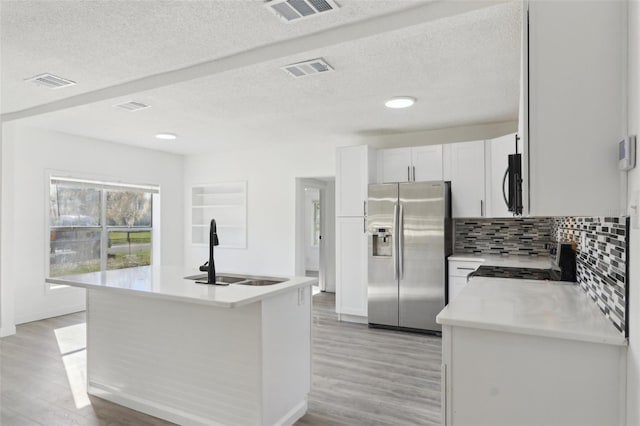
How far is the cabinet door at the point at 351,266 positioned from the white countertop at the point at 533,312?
258 cm

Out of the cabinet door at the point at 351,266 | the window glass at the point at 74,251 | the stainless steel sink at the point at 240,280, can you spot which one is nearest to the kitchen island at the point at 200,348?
the stainless steel sink at the point at 240,280

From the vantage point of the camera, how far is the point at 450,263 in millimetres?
4430

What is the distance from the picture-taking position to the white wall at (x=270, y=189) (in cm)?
604

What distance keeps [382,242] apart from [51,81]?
11.9ft

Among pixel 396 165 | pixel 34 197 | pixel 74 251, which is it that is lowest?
pixel 74 251

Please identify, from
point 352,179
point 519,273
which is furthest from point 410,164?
point 519,273

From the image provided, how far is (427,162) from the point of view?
4.75 metres

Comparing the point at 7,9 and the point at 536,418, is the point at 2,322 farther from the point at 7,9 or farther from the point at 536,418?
the point at 536,418

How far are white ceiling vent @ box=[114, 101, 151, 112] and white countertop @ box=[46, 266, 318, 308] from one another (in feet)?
5.58

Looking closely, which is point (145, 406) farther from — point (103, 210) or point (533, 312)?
point (103, 210)

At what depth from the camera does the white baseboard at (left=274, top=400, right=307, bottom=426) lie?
2.42 meters

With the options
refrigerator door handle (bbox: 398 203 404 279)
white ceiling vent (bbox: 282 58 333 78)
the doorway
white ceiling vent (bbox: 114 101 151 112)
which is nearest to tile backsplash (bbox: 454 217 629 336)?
refrigerator door handle (bbox: 398 203 404 279)

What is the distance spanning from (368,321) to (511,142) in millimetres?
2553

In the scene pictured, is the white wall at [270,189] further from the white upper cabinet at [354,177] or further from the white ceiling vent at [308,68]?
the white ceiling vent at [308,68]
